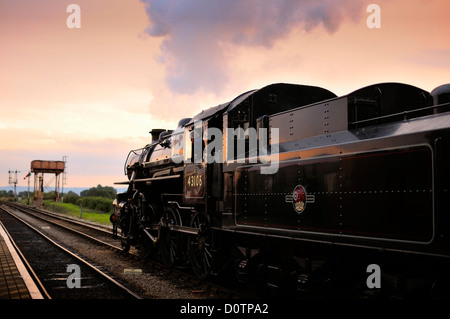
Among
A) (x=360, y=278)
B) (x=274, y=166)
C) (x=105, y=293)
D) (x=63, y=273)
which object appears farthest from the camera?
(x=63, y=273)

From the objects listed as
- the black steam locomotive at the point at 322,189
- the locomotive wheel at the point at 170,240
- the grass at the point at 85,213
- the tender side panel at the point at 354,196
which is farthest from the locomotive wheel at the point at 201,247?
the grass at the point at 85,213

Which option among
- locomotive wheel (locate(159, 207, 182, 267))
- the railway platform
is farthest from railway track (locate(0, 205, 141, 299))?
locomotive wheel (locate(159, 207, 182, 267))

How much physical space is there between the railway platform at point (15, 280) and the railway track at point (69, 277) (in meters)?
0.31

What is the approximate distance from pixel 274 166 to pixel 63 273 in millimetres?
6710

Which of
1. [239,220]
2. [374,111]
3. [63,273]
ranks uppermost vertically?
[374,111]

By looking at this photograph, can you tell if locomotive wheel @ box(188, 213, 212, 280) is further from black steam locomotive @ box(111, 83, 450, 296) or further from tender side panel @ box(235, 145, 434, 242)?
tender side panel @ box(235, 145, 434, 242)

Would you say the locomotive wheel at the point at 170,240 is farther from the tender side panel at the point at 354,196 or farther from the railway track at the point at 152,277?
the tender side panel at the point at 354,196

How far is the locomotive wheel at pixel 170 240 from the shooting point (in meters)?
11.2

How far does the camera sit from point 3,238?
1814 centimetres

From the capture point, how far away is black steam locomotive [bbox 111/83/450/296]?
183 inches

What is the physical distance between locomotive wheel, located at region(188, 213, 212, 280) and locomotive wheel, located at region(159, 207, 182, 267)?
105 centimetres
